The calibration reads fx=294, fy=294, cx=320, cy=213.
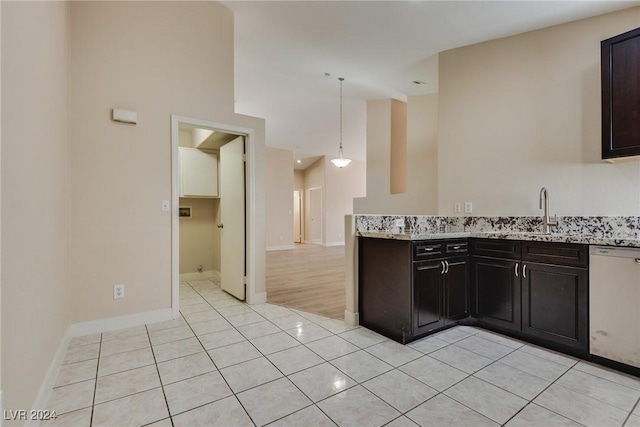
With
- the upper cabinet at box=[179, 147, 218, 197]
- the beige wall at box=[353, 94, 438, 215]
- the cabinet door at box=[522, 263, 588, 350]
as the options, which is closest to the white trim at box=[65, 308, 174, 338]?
the upper cabinet at box=[179, 147, 218, 197]

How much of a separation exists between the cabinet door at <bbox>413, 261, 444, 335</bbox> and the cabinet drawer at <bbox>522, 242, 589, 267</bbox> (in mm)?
684

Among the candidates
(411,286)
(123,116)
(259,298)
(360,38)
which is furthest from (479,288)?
(123,116)

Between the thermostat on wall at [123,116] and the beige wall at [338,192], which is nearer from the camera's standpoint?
the thermostat on wall at [123,116]

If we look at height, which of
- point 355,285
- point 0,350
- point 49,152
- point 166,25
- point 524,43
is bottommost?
point 355,285

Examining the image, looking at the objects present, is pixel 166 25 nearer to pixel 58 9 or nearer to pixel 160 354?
pixel 58 9

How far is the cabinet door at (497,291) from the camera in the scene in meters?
2.48

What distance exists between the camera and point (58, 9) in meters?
2.15

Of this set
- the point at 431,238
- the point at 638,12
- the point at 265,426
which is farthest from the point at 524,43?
the point at 265,426

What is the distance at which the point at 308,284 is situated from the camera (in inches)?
179

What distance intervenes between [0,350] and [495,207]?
12.1ft

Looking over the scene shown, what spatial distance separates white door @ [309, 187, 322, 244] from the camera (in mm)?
10219

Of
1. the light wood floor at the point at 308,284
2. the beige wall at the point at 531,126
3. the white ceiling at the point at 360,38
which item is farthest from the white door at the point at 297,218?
the beige wall at the point at 531,126

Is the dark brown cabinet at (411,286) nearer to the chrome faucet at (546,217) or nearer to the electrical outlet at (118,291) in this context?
the chrome faucet at (546,217)

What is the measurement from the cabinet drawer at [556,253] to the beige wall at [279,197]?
23.4ft
